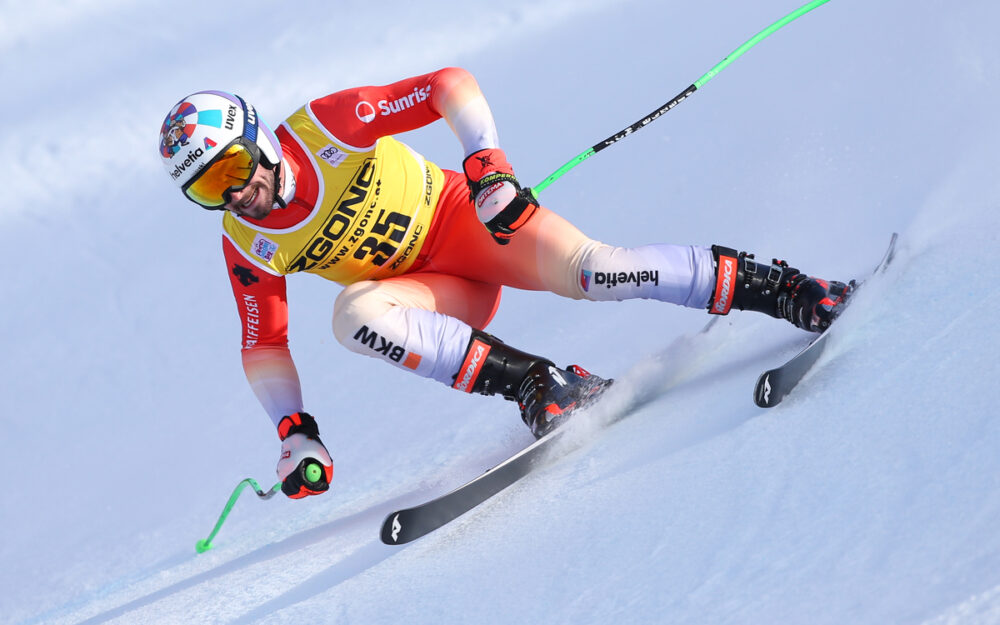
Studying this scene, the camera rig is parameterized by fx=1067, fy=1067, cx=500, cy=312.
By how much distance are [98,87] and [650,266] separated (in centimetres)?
446

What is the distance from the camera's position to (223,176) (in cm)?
275

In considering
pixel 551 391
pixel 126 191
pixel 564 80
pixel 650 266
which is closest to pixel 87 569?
pixel 551 391

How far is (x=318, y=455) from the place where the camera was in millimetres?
Answer: 2951

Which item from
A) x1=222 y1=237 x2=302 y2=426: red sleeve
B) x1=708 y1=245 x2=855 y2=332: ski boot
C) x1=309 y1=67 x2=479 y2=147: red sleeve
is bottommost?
x1=708 y1=245 x2=855 y2=332: ski boot

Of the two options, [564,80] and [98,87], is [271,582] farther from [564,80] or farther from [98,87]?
[98,87]

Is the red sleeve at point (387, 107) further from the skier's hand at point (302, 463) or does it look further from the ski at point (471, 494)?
the ski at point (471, 494)

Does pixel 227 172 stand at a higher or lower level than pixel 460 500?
higher

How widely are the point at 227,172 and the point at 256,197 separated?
11cm

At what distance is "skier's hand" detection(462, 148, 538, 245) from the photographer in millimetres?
2658

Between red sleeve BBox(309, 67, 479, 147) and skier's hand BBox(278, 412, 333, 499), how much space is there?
822mm

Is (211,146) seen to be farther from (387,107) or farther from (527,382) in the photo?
(527,382)

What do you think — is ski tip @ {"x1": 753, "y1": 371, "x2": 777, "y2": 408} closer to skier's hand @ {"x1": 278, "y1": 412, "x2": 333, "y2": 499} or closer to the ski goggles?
skier's hand @ {"x1": 278, "y1": 412, "x2": 333, "y2": 499}

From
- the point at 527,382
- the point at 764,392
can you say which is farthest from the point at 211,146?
the point at 764,392

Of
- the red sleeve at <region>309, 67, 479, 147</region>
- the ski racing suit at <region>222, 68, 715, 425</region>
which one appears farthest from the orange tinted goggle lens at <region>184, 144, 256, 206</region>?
the red sleeve at <region>309, 67, 479, 147</region>
